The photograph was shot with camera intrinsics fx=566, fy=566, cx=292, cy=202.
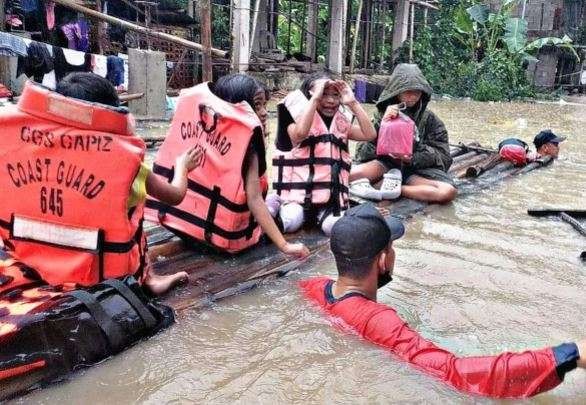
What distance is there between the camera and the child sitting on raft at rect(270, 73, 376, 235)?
3.95m

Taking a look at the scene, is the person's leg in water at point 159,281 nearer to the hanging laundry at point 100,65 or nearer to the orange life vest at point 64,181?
the orange life vest at point 64,181

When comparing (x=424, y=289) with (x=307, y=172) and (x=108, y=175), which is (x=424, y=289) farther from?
(x=108, y=175)

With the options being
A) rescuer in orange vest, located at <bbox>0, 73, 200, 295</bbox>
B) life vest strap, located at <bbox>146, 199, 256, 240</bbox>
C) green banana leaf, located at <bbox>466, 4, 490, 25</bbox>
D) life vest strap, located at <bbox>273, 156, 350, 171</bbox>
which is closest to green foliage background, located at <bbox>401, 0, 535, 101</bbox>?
green banana leaf, located at <bbox>466, 4, 490, 25</bbox>

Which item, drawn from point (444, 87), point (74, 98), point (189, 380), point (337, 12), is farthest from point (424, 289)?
point (444, 87)

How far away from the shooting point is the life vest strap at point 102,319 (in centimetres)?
222

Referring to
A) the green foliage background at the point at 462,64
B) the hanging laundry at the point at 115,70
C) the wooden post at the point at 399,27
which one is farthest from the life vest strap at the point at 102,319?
the green foliage background at the point at 462,64

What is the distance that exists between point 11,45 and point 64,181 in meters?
6.63

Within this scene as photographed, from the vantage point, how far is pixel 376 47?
20812 mm

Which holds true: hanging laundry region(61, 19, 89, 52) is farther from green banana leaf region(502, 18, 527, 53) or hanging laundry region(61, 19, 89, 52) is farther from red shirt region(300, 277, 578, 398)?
green banana leaf region(502, 18, 527, 53)

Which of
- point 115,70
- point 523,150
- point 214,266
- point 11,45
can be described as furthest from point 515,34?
point 214,266

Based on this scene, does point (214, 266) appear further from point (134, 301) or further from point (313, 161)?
point (313, 161)

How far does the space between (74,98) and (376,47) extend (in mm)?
19588

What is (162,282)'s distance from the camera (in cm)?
288

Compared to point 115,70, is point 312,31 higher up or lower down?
higher up
